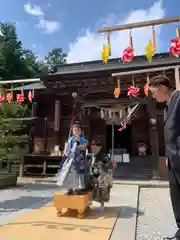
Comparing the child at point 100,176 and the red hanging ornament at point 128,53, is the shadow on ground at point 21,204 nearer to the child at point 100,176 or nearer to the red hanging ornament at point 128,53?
the child at point 100,176

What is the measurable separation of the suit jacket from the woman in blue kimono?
7.56 feet

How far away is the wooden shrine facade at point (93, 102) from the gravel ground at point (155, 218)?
3496mm

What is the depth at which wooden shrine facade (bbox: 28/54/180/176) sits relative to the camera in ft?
31.2

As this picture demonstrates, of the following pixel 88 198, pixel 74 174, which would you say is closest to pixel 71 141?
pixel 74 174

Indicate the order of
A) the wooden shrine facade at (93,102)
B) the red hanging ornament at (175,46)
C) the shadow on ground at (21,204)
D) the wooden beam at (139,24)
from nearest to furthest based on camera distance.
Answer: the wooden beam at (139,24) < the shadow on ground at (21,204) < the red hanging ornament at (175,46) < the wooden shrine facade at (93,102)

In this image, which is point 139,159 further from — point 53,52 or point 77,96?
point 53,52

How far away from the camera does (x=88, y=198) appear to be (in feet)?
13.7

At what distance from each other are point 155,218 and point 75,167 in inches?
76.3

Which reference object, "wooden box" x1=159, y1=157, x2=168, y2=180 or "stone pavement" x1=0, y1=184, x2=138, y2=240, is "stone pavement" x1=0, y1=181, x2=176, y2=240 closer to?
"stone pavement" x1=0, y1=184, x2=138, y2=240

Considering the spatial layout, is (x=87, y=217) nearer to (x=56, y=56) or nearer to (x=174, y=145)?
(x=174, y=145)

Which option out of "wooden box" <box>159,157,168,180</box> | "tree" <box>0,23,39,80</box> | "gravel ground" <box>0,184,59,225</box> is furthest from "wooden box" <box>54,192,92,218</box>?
"tree" <box>0,23,39,80</box>

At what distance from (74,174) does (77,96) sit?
6.89 m

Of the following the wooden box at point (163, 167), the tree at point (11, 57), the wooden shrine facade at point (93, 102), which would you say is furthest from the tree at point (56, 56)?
the wooden box at point (163, 167)

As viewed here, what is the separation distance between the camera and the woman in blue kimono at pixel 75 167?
13.2 feet
